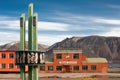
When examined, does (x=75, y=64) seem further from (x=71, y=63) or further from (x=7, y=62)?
(x=7, y=62)

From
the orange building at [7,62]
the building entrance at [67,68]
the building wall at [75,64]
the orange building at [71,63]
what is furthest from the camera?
the building entrance at [67,68]

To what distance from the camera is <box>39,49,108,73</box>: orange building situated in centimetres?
10888

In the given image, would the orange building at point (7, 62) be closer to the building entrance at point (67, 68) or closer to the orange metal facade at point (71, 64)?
the orange metal facade at point (71, 64)

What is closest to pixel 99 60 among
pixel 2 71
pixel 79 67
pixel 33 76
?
pixel 79 67

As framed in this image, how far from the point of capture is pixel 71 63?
109500 millimetres

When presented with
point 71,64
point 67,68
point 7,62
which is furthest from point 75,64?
point 7,62

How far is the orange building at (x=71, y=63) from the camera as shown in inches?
4287

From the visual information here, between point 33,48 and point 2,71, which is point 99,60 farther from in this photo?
point 33,48

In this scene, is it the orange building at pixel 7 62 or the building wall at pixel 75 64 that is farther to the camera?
the building wall at pixel 75 64

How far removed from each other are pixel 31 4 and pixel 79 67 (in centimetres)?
6904

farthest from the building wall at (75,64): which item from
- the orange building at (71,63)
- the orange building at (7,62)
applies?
the orange building at (7,62)

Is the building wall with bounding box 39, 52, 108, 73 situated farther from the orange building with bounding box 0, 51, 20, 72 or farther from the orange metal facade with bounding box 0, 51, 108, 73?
the orange building with bounding box 0, 51, 20, 72

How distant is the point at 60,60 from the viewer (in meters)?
109

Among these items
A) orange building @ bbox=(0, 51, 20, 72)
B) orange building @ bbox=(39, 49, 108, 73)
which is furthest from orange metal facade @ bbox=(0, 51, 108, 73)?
orange building @ bbox=(0, 51, 20, 72)
